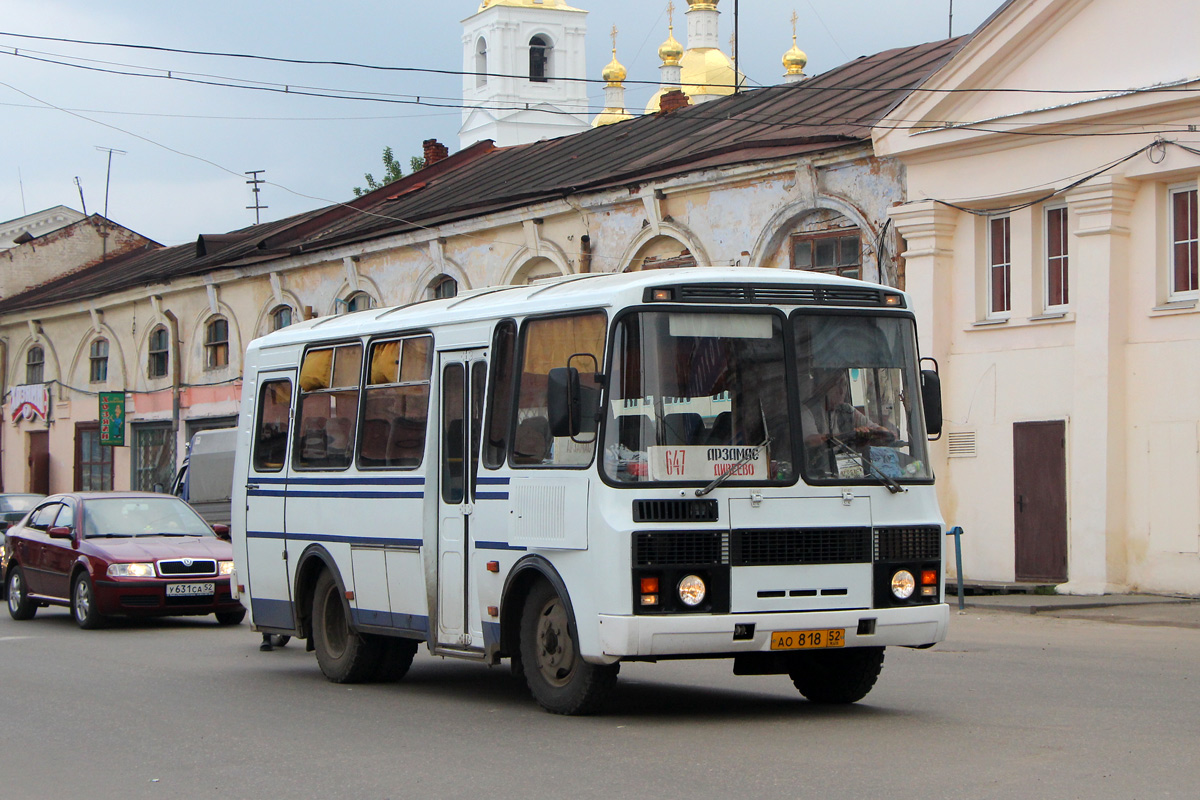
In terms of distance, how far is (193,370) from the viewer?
41.7 metres

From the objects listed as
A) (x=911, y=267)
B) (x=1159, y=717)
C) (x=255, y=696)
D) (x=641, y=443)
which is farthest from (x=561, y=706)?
(x=911, y=267)

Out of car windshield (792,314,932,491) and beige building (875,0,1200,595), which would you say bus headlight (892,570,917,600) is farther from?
beige building (875,0,1200,595)

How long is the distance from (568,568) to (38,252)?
1864 inches

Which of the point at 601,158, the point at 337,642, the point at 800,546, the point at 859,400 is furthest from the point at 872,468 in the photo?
the point at 601,158

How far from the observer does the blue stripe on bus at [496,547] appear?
9955 mm

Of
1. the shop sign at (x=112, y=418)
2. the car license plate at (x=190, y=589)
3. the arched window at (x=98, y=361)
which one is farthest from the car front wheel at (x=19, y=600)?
the arched window at (x=98, y=361)

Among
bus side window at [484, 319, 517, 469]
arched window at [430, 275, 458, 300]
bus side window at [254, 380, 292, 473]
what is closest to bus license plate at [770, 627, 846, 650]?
bus side window at [484, 319, 517, 469]

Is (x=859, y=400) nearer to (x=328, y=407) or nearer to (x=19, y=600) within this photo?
(x=328, y=407)

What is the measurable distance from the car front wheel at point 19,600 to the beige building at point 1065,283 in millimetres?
12201

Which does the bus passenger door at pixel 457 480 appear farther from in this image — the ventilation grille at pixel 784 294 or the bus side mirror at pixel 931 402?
the bus side mirror at pixel 931 402

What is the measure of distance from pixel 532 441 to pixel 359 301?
2676 centimetres

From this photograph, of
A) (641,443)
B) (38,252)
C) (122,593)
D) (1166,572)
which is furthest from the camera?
(38,252)

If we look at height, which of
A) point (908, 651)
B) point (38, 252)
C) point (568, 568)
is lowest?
point (908, 651)

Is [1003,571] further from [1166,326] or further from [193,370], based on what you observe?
[193,370]
